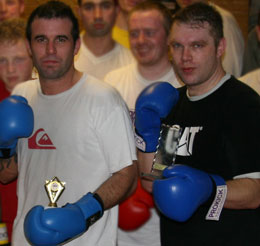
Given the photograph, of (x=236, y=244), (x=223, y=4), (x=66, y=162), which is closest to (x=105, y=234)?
(x=66, y=162)

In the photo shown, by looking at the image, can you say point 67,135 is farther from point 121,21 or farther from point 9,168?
point 121,21

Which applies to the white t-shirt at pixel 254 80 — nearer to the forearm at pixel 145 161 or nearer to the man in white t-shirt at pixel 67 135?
the forearm at pixel 145 161

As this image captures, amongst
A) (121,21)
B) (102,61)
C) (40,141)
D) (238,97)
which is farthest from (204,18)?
(121,21)

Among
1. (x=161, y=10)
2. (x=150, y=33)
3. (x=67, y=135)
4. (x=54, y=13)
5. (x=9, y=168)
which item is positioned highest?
(x=54, y=13)

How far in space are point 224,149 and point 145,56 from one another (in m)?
1.36

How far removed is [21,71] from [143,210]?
111 centimetres

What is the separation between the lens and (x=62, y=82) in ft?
9.21

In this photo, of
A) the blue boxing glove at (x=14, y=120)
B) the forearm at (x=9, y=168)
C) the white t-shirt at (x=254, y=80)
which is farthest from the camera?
the white t-shirt at (x=254, y=80)

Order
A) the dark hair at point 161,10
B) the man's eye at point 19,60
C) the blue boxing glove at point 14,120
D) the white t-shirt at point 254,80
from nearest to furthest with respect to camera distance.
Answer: the blue boxing glove at point 14,120 < the white t-shirt at point 254,80 < the man's eye at point 19,60 < the dark hair at point 161,10

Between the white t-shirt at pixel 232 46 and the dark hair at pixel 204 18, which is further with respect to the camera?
the white t-shirt at pixel 232 46

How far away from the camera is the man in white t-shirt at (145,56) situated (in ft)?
11.8

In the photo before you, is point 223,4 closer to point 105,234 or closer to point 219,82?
point 219,82

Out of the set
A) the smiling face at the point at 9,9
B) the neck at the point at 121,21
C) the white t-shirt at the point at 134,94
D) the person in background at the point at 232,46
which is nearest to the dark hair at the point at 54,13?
the white t-shirt at the point at 134,94

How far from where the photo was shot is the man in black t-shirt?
2334 mm
